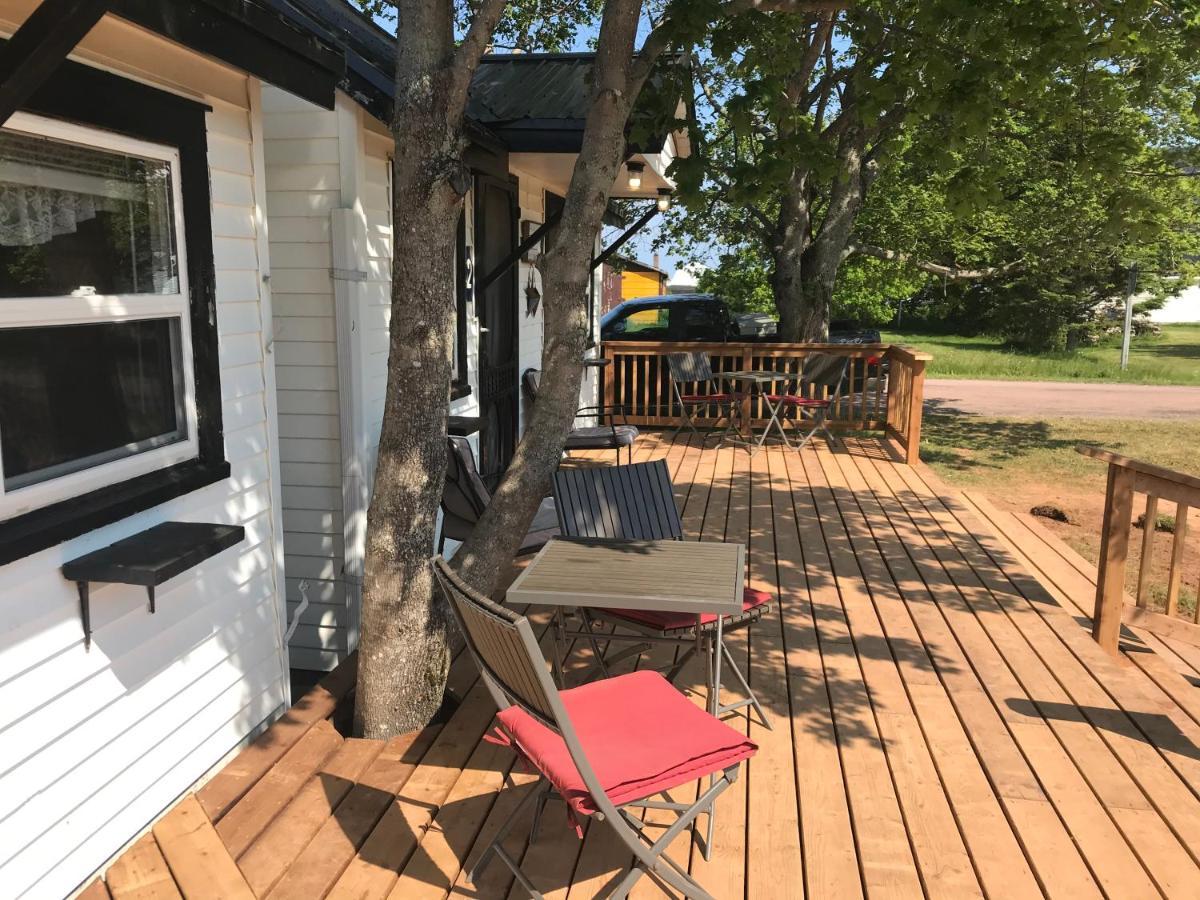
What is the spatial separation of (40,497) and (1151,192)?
40.7 ft

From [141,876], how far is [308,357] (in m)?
2.29

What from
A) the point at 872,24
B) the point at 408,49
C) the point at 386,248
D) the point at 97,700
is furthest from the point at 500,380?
the point at 97,700

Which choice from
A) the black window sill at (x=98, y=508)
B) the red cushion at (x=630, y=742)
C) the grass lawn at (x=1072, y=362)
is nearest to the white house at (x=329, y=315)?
the black window sill at (x=98, y=508)

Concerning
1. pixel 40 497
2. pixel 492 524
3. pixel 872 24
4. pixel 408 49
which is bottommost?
pixel 492 524

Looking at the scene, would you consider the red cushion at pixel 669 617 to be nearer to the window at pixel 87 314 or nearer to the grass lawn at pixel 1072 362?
the window at pixel 87 314

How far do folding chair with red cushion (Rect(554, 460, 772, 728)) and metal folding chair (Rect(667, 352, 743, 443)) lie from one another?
5598 mm

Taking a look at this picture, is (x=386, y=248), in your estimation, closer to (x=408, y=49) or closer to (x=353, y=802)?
(x=408, y=49)

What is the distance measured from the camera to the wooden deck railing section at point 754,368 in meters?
9.70

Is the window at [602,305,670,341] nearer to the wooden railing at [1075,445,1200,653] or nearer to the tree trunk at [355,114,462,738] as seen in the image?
the wooden railing at [1075,445,1200,653]

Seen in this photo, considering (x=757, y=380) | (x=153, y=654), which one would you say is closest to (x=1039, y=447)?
(x=757, y=380)

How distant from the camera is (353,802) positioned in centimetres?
297

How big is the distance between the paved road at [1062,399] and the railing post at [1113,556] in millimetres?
9894

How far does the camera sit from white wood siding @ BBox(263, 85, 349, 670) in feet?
13.6

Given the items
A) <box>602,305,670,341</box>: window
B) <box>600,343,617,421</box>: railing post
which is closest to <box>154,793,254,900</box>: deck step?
<box>600,343,617,421</box>: railing post
